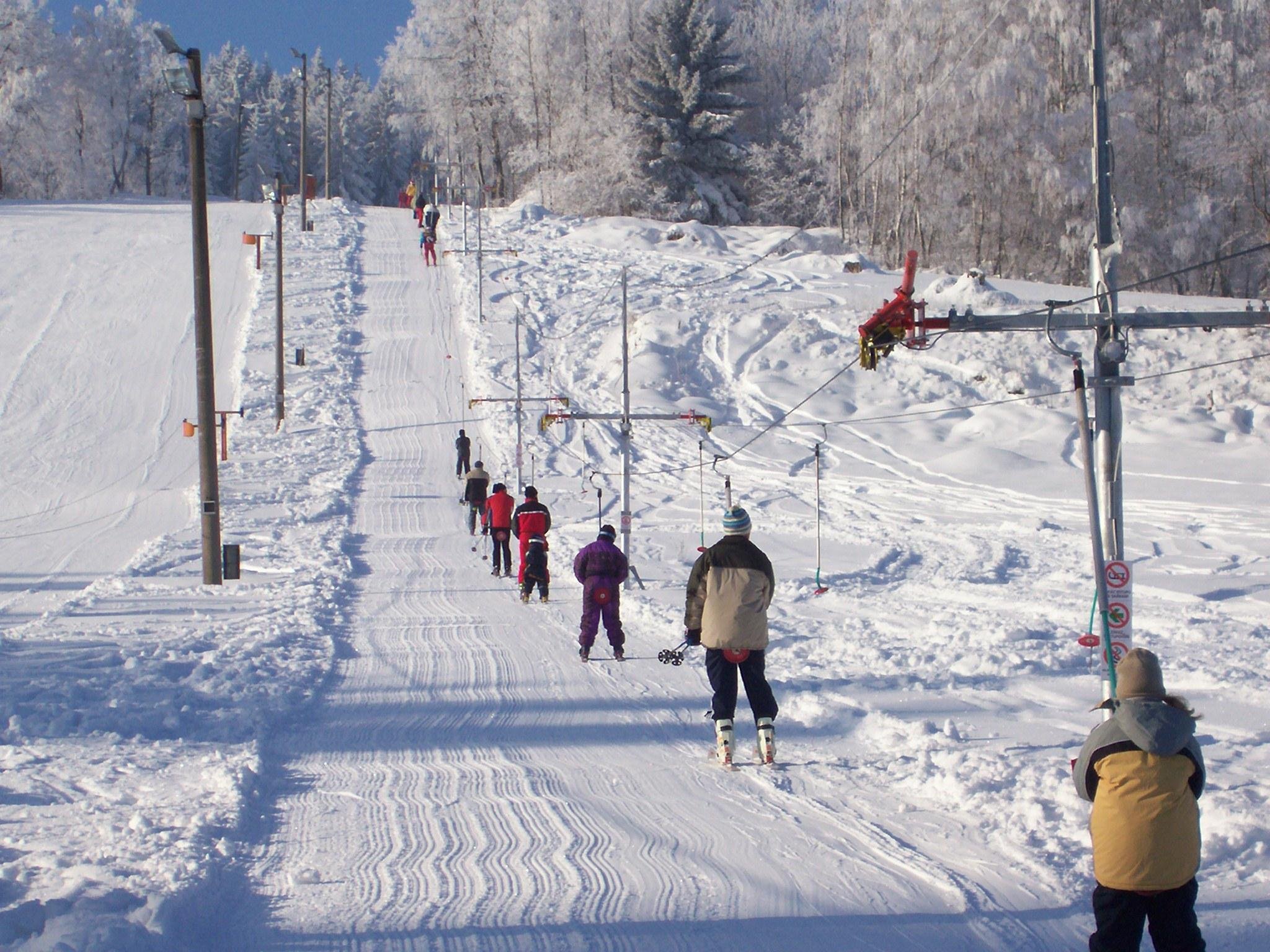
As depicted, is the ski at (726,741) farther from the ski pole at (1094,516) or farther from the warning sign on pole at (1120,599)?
the warning sign on pole at (1120,599)

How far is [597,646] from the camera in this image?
11.8 metres

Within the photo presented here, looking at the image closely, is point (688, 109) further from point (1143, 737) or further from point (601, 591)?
point (1143, 737)

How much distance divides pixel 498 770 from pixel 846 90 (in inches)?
1997

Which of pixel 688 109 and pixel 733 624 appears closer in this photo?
pixel 733 624

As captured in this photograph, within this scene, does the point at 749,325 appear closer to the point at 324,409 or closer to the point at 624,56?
the point at 324,409

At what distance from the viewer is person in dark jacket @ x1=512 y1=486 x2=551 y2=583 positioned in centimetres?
1433

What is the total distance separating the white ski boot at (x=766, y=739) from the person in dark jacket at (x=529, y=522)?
24.9ft

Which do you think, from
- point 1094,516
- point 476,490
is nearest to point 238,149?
point 476,490

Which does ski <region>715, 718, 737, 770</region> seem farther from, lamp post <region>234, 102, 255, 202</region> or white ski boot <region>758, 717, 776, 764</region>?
lamp post <region>234, 102, 255, 202</region>

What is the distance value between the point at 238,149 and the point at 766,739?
3837 inches

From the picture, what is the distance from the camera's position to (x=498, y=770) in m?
6.95

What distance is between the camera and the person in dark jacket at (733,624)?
6.84 meters

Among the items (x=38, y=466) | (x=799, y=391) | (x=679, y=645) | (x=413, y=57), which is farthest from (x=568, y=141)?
(x=679, y=645)

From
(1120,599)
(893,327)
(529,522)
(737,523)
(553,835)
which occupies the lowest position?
(553,835)
